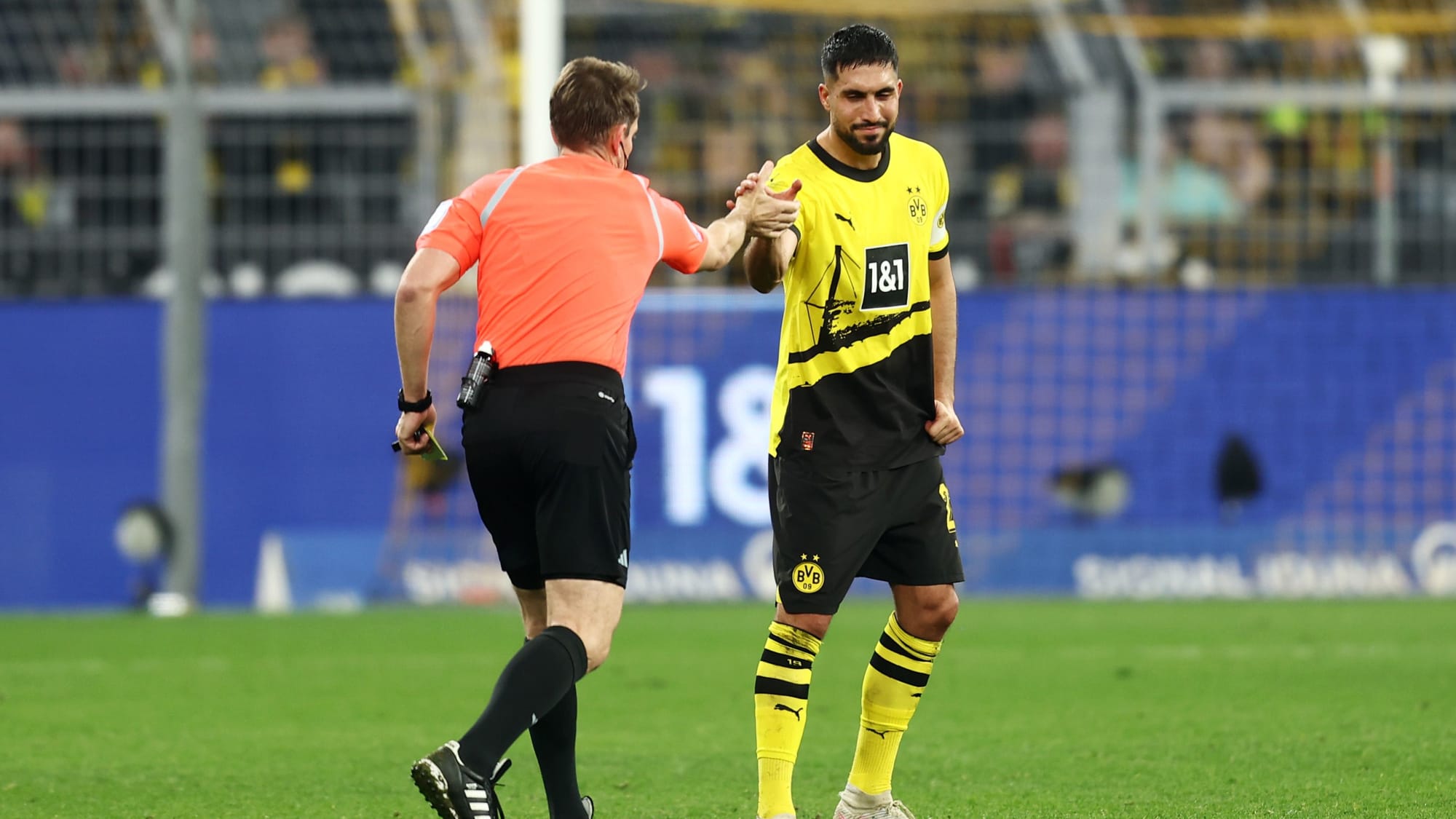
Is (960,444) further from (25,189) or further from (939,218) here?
(939,218)

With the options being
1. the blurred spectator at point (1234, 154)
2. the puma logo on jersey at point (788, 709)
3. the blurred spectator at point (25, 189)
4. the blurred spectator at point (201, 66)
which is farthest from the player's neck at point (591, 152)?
the blurred spectator at point (25, 189)

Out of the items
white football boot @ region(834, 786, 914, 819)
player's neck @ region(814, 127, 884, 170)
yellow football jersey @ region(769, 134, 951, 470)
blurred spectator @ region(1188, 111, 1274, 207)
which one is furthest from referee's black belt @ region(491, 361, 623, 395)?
blurred spectator @ region(1188, 111, 1274, 207)

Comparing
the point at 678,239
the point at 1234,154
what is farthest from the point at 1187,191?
the point at 678,239

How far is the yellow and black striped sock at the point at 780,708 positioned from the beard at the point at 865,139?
4.02 feet

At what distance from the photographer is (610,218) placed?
5168 mm

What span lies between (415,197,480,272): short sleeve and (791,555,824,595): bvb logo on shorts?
3.69 ft

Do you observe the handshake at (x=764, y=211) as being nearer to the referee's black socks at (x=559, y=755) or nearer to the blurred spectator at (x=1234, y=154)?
the referee's black socks at (x=559, y=755)

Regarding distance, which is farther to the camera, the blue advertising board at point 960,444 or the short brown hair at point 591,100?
the blue advertising board at point 960,444

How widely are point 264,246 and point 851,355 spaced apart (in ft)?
34.0

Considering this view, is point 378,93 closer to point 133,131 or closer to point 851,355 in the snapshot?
point 133,131

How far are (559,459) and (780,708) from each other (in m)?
0.93

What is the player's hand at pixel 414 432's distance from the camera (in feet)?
16.7

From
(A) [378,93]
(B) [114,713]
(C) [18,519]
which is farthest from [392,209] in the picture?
(B) [114,713]

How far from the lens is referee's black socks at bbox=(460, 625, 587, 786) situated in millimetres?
4648
